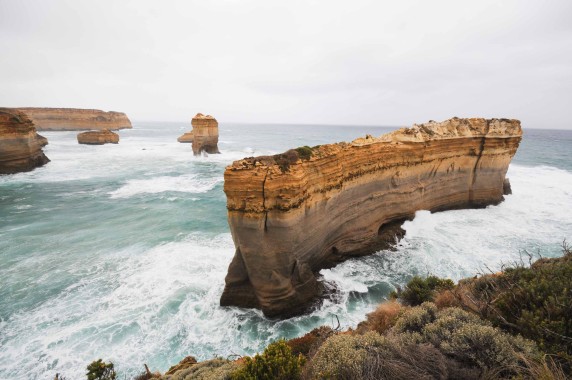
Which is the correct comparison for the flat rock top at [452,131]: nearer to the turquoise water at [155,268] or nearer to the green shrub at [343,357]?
the turquoise water at [155,268]

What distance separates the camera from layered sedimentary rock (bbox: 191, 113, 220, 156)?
45.8 metres

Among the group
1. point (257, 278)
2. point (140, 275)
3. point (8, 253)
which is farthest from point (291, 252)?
point (8, 253)

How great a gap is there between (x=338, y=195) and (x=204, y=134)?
1552 inches

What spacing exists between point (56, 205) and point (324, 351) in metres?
25.6

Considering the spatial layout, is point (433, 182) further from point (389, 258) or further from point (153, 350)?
point (153, 350)

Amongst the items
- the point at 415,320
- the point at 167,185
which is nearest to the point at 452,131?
the point at 415,320

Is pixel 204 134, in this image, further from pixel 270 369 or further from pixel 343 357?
pixel 343 357

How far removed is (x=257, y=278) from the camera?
35.6ft

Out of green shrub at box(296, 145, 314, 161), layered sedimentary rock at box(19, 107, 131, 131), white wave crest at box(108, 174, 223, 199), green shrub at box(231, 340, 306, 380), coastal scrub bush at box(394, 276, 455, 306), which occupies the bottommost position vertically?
white wave crest at box(108, 174, 223, 199)

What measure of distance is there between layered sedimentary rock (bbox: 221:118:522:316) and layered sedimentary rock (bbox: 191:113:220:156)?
36759 millimetres

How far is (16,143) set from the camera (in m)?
30.5

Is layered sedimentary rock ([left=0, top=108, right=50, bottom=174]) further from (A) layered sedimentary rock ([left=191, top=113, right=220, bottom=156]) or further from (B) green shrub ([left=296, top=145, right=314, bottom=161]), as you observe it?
(B) green shrub ([left=296, top=145, right=314, bottom=161])

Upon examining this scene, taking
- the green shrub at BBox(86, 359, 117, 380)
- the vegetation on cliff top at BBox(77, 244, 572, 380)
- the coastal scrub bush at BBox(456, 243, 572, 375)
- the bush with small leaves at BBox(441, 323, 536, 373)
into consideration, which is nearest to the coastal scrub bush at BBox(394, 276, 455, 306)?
the coastal scrub bush at BBox(456, 243, 572, 375)

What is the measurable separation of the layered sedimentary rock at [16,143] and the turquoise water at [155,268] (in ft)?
24.6
